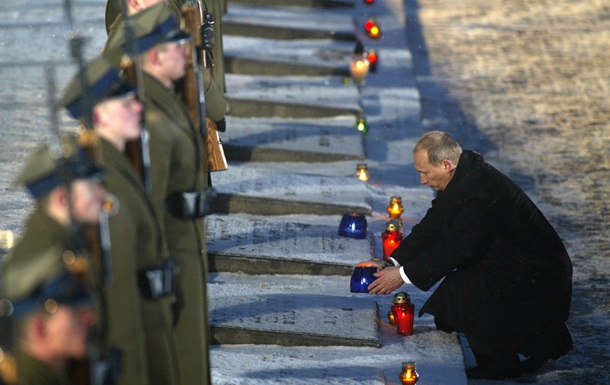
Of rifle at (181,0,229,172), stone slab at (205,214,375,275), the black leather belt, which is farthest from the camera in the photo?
stone slab at (205,214,375,275)

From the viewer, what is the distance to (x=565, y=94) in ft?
43.9

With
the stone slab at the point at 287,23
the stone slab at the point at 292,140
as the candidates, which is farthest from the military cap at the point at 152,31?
the stone slab at the point at 287,23

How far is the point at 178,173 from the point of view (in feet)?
17.8

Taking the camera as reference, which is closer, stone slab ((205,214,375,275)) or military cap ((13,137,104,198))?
military cap ((13,137,104,198))

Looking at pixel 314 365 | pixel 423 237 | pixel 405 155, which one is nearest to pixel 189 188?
pixel 314 365

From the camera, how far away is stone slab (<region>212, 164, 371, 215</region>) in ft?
29.7

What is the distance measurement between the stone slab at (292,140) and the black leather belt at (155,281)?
5188 mm

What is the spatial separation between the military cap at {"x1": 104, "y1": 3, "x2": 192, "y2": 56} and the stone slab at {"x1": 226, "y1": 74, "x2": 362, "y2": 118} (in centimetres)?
564

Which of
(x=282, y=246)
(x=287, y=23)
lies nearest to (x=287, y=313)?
(x=282, y=246)

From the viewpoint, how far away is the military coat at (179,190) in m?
5.33

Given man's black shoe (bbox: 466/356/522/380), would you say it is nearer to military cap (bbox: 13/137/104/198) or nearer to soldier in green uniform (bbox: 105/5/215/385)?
soldier in green uniform (bbox: 105/5/215/385)

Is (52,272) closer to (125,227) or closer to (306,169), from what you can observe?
(125,227)

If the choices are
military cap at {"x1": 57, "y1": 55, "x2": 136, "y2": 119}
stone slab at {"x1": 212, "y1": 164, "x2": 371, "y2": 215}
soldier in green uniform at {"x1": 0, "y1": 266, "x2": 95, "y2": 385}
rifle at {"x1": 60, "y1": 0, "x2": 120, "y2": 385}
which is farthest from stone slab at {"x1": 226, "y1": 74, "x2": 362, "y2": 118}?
soldier in green uniform at {"x1": 0, "y1": 266, "x2": 95, "y2": 385}

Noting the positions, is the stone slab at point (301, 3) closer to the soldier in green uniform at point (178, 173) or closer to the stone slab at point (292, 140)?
the stone slab at point (292, 140)
